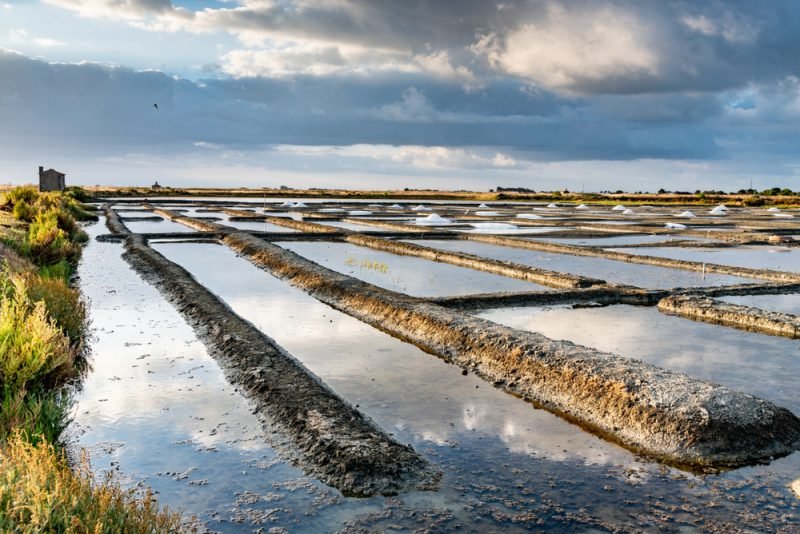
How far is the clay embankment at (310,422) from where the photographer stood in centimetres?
511

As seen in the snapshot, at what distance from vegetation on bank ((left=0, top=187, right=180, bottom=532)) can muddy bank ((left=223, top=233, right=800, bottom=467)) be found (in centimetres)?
394

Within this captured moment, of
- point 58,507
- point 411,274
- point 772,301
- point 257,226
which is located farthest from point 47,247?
point 257,226

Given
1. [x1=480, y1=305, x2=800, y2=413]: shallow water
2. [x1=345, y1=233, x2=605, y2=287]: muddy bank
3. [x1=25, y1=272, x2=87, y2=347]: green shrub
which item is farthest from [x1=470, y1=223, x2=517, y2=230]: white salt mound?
[x1=25, y1=272, x2=87, y2=347]: green shrub

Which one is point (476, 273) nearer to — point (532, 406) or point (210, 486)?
point (532, 406)

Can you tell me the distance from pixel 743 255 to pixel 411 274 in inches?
450

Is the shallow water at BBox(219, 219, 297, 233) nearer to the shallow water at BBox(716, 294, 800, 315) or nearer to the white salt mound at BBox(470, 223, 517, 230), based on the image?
the white salt mound at BBox(470, 223, 517, 230)

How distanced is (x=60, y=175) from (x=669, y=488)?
6365 cm

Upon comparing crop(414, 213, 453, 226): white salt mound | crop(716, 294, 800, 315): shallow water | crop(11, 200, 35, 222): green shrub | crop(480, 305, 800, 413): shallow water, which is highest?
crop(11, 200, 35, 222): green shrub

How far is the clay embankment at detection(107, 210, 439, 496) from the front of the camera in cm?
511

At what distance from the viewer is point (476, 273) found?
16.6 m

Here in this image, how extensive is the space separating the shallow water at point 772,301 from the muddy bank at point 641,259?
1.98 m

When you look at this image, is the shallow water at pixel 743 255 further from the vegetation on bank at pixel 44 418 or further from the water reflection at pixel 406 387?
the vegetation on bank at pixel 44 418

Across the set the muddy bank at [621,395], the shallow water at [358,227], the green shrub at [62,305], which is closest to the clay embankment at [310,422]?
the green shrub at [62,305]

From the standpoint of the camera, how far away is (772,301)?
13047 mm
